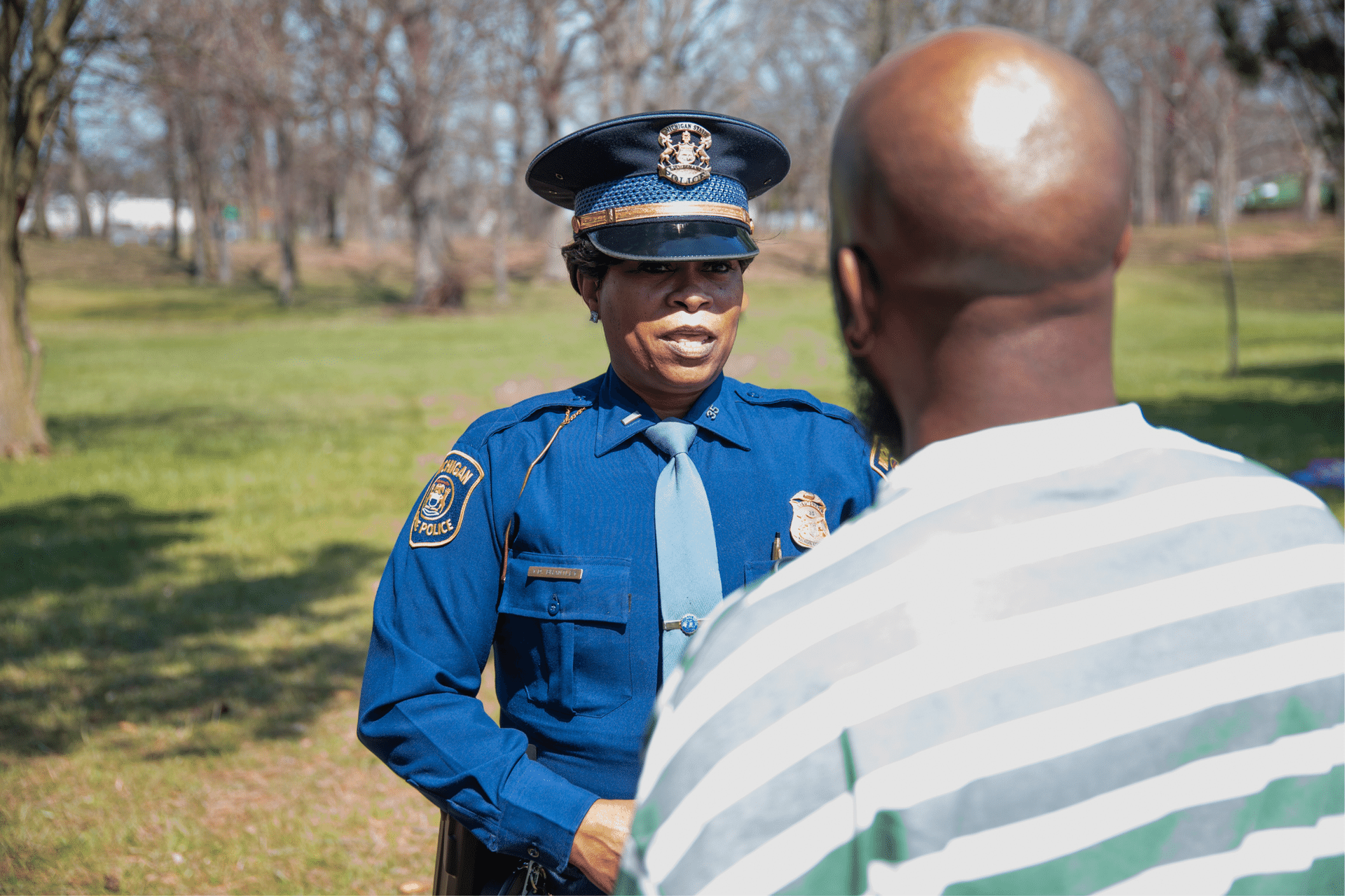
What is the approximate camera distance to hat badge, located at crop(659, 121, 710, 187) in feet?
6.93

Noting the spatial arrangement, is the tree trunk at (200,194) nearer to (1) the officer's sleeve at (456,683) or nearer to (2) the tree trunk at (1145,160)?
(1) the officer's sleeve at (456,683)

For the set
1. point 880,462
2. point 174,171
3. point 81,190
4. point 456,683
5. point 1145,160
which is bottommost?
point 456,683

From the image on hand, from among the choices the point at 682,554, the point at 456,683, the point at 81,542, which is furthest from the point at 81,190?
the point at 682,554

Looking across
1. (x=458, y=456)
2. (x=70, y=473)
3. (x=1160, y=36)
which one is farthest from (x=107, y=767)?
(x=1160, y=36)

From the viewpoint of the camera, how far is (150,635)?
6305 mm

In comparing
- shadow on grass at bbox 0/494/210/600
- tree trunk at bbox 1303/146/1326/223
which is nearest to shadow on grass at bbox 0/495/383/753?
shadow on grass at bbox 0/494/210/600

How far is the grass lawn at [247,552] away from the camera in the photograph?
4.27 meters

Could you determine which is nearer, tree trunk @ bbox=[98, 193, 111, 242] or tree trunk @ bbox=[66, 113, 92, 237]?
tree trunk @ bbox=[66, 113, 92, 237]

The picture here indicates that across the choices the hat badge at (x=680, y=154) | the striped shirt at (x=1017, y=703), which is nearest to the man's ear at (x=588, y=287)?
the hat badge at (x=680, y=154)

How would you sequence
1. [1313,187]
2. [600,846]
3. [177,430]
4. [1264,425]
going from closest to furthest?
[600,846] < [1264,425] < [177,430] < [1313,187]

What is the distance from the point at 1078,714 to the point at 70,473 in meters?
10.9

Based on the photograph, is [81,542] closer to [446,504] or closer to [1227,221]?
[446,504]

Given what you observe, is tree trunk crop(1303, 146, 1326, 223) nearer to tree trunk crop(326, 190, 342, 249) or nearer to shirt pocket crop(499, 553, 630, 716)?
tree trunk crop(326, 190, 342, 249)

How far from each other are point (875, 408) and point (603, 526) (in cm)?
92
